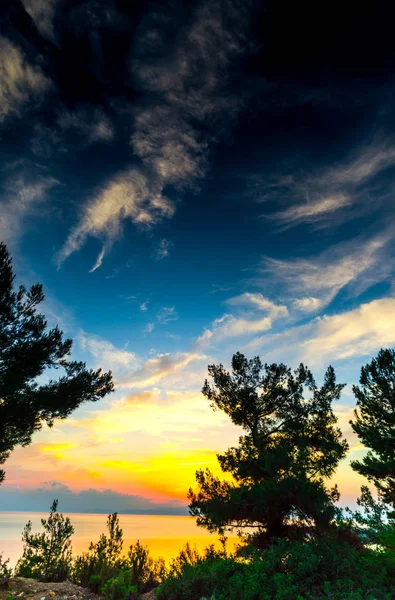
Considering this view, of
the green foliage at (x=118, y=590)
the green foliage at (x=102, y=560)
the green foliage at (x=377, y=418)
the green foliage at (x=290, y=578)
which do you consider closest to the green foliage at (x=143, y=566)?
the green foliage at (x=102, y=560)

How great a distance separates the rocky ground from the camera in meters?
7.66

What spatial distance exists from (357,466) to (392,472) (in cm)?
218

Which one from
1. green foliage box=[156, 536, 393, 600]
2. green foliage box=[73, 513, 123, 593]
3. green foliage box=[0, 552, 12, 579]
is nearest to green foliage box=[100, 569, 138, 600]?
green foliage box=[156, 536, 393, 600]

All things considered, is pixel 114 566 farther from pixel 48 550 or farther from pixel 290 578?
pixel 290 578

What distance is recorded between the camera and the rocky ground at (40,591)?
302 inches

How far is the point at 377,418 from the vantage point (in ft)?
76.2

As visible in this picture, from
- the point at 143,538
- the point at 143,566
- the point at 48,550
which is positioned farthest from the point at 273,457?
the point at 143,538

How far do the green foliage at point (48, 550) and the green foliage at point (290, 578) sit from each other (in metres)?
4.97

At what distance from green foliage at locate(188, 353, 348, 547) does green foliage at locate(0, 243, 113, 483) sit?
266 inches

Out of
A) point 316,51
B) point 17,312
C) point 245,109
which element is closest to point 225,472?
point 17,312

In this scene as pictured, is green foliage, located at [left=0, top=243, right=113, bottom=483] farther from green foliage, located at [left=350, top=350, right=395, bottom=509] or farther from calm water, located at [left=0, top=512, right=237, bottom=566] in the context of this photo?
green foliage, located at [left=350, top=350, right=395, bottom=509]

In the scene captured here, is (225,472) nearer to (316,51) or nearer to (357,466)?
(357,466)

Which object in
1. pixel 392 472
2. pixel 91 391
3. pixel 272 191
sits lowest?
pixel 392 472

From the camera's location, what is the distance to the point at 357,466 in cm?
2277
